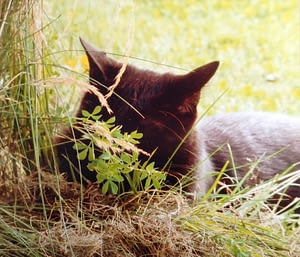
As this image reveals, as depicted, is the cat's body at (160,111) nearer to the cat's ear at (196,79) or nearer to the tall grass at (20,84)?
the cat's ear at (196,79)

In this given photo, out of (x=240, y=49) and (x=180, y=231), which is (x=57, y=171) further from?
(x=240, y=49)

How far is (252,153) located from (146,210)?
0.75 metres

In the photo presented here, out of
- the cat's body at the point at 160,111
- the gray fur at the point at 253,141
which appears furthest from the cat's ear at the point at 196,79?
the gray fur at the point at 253,141

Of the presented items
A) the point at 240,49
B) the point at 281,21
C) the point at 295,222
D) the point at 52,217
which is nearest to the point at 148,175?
the point at 52,217

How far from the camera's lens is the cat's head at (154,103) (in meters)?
2.27

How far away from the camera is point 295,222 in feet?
7.50

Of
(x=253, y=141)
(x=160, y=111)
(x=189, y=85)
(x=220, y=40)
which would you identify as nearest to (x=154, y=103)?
(x=160, y=111)

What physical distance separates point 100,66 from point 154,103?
20cm

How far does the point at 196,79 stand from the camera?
2.21 m

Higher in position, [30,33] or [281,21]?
[30,33]

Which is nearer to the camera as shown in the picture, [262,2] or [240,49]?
[240,49]

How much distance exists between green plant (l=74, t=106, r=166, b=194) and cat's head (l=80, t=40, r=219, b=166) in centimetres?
15

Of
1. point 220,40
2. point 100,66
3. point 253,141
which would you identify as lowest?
point 220,40

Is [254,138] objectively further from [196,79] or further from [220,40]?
[220,40]
